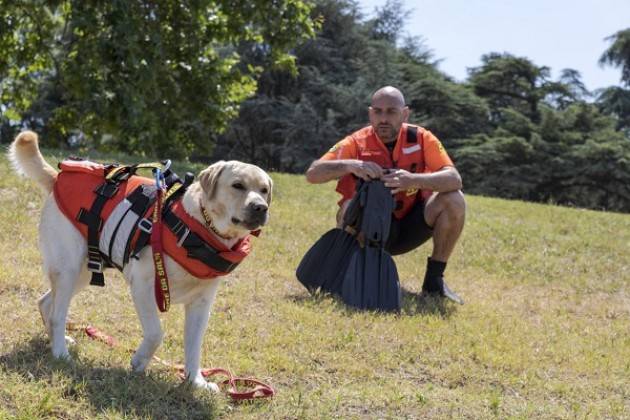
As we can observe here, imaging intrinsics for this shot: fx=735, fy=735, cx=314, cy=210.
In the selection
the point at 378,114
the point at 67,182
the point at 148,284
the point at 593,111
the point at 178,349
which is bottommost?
the point at 178,349

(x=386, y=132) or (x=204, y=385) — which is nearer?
(x=204, y=385)


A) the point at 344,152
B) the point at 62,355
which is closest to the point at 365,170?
the point at 344,152

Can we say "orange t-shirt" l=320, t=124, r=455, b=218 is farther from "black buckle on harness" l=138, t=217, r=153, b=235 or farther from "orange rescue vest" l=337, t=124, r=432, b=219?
"black buckle on harness" l=138, t=217, r=153, b=235

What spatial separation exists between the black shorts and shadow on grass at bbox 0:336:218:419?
3.13 m

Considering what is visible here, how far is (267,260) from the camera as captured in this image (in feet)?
24.2

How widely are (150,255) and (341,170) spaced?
8.66 feet

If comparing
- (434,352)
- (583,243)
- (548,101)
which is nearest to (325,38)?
(548,101)

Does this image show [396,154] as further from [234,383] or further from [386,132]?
[234,383]

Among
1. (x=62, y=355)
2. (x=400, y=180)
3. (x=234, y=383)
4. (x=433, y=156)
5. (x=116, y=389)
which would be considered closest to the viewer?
(x=116, y=389)

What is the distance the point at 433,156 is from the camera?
6.28 m

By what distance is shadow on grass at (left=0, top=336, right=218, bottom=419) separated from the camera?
3385 mm

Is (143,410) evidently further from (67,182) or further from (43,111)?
(43,111)

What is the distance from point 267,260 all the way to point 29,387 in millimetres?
4157

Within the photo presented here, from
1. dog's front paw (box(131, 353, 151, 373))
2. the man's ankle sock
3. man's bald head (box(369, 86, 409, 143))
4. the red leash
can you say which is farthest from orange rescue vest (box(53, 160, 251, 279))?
the man's ankle sock
